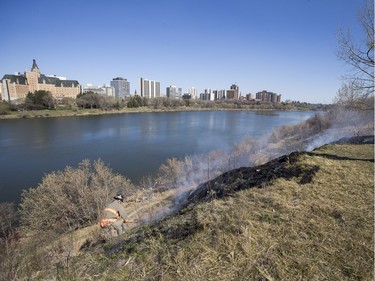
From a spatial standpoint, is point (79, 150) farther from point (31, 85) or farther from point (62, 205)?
point (31, 85)

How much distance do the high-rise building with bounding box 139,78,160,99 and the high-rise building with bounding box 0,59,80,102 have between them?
64.7m

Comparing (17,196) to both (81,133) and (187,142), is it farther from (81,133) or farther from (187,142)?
(81,133)

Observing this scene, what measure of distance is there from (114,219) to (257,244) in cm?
361

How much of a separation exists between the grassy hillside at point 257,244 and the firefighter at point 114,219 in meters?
1.13

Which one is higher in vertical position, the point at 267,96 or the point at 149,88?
the point at 149,88

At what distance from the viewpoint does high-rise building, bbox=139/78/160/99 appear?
172 m

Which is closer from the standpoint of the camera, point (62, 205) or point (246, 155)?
point (62, 205)

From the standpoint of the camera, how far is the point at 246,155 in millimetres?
20922

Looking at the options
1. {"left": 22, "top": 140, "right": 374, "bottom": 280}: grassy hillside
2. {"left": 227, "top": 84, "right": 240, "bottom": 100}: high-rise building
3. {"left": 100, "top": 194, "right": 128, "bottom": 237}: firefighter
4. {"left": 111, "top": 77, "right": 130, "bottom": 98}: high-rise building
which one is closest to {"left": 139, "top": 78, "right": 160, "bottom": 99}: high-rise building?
{"left": 111, "top": 77, "right": 130, "bottom": 98}: high-rise building

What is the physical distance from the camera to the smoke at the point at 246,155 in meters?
15.1

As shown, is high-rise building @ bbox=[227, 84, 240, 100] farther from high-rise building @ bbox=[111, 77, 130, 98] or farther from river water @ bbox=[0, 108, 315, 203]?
river water @ bbox=[0, 108, 315, 203]

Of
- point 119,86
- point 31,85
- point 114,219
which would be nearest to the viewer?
point 114,219

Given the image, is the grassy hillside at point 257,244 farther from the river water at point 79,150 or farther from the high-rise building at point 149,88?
the high-rise building at point 149,88

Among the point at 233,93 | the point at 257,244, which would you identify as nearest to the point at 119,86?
the point at 233,93
